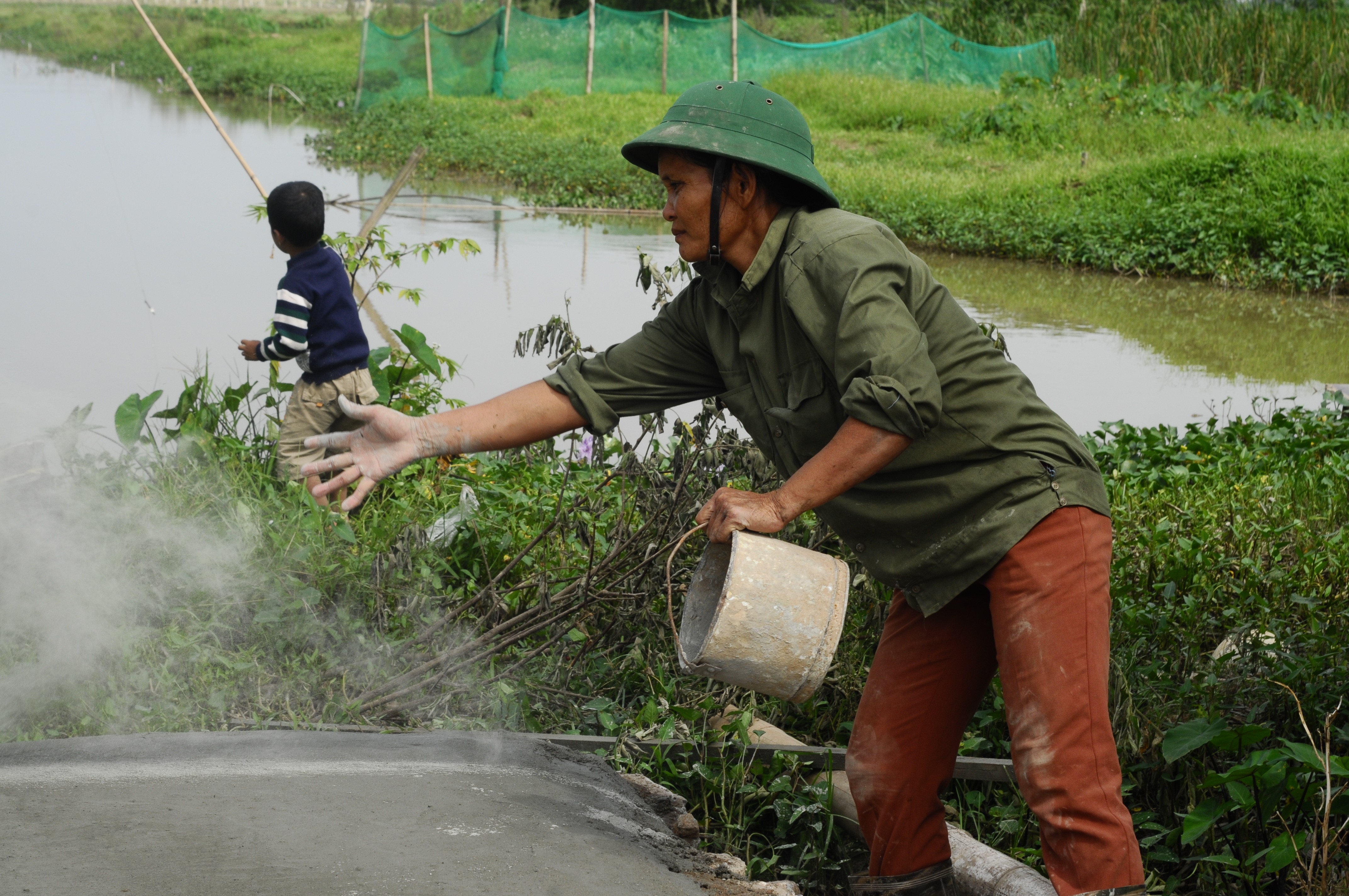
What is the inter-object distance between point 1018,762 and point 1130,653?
1259 millimetres

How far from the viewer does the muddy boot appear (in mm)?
2473

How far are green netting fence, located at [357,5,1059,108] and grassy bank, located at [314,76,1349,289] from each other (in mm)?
1092

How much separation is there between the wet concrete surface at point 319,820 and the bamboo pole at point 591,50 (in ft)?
58.5

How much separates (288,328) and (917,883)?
2981 mm

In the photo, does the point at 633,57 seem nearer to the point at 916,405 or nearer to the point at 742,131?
the point at 742,131

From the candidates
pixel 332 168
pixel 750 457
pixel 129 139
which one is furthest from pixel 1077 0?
pixel 750 457

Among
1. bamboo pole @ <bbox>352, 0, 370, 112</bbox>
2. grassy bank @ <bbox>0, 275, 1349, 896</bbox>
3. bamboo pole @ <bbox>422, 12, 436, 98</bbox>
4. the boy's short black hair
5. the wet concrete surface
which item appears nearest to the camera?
the wet concrete surface

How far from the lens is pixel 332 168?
1463cm

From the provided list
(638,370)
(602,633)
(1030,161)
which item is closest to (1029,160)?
(1030,161)

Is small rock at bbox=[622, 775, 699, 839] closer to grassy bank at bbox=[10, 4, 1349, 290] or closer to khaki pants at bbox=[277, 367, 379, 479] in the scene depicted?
khaki pants at bbox=[277, 367, 379, 479]

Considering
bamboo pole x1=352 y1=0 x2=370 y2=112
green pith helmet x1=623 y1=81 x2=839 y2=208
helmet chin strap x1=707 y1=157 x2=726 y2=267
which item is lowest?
helmet chin strap x1=707 y1=157 x2=726 y2=267

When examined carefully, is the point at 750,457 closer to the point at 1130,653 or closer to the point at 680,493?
the point at 680,493

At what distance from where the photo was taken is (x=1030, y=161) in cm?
1375

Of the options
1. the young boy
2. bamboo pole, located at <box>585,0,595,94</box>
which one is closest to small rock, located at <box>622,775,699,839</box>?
the young boy
